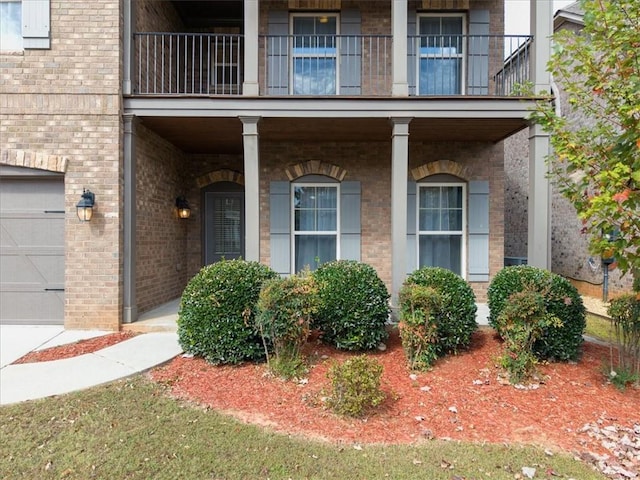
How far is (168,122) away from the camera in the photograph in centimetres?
580

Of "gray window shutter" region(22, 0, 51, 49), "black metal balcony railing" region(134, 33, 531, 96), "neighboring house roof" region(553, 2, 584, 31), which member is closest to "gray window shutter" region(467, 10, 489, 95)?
"black metal balcony railing" region(134, 33, 531, 96)

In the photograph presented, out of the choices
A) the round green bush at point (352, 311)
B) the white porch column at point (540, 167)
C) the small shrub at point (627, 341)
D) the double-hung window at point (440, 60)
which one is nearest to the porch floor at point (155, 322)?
the round green bush at point (352, 311)

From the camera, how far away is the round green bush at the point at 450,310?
4.09 meters

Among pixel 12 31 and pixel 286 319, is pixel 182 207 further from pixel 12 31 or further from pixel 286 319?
pixel 286 319

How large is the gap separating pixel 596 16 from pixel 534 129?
8.91 ft

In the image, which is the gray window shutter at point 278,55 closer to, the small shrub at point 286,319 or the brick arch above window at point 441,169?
the brick arch above window at point 441,169

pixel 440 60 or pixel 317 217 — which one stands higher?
pixel 440 60

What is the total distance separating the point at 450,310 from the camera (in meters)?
4.14

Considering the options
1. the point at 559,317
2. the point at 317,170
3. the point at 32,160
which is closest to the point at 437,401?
the point at 559,317

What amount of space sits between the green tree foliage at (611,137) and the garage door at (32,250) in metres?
6.67

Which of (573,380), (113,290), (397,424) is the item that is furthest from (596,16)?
(113,290)

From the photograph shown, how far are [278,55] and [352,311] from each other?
5.25m

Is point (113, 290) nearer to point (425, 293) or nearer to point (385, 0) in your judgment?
point (425, 293)

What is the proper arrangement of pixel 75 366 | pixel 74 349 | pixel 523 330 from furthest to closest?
pixel 74 349 → pixel 75 366 → pixel 523 330
